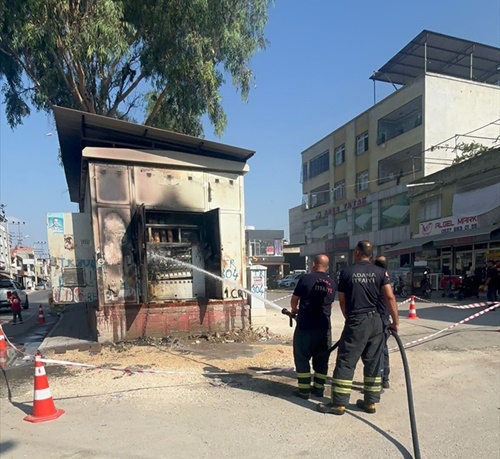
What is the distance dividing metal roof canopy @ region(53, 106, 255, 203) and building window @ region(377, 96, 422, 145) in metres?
22.2

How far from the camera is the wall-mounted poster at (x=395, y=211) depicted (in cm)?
2614

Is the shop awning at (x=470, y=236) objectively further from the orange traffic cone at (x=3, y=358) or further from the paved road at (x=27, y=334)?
the orange traffic cone at (x=3, y=358)

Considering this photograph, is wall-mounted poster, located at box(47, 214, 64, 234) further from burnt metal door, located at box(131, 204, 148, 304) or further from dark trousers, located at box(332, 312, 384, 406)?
dark trousers, located at box(332, 312, 384, 406)

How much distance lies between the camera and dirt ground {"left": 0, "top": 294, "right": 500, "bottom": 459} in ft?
11.5

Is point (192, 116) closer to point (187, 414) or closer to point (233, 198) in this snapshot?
point (233, 198)

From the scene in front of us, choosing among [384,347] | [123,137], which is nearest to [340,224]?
[123,137]

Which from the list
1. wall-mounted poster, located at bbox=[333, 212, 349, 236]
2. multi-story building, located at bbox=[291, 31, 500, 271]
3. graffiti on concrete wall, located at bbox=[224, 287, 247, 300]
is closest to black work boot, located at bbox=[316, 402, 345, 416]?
graffiti on concrete wall, located at bbox=[224, 287, 247, 300]

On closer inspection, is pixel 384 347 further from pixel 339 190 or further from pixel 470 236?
pixel 339 190

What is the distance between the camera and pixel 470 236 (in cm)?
1798

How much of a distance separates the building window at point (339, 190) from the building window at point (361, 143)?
3.43m

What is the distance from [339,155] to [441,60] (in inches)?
429

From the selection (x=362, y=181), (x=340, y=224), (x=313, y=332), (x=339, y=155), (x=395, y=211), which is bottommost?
(x=313, y=332)

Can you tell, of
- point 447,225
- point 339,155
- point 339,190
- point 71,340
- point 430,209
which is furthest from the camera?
point 339,155

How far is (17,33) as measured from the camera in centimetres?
1028
